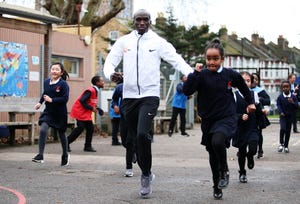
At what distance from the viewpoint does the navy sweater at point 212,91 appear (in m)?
7.20

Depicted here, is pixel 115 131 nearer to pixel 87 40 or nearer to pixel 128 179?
pixel 87 40

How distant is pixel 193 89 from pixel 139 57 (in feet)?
3.00

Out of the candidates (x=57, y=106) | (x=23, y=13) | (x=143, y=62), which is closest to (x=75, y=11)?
(x=23, y=13)

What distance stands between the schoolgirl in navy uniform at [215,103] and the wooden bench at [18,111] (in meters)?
8.86

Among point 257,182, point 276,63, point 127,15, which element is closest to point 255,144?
point 257,182

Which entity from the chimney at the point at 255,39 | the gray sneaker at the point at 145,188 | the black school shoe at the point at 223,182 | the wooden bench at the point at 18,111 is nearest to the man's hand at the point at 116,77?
the gray sneaker at the point at 145,188

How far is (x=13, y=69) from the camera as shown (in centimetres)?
1678

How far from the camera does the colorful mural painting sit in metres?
16.4

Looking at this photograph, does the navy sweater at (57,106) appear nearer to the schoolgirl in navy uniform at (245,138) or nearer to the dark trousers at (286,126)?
the schoolgirl in navy uniform at (245,138)

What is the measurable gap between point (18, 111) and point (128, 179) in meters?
7.33

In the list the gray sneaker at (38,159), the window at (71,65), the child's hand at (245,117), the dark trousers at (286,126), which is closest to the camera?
the child's hand at (245,117)

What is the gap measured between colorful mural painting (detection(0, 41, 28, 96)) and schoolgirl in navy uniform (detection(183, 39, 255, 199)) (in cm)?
1001

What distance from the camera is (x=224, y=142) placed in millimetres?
7109

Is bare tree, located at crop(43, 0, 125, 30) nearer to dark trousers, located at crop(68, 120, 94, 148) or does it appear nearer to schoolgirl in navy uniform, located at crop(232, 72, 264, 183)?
dark trousers, located at crop(68, 120, 94, 148)
